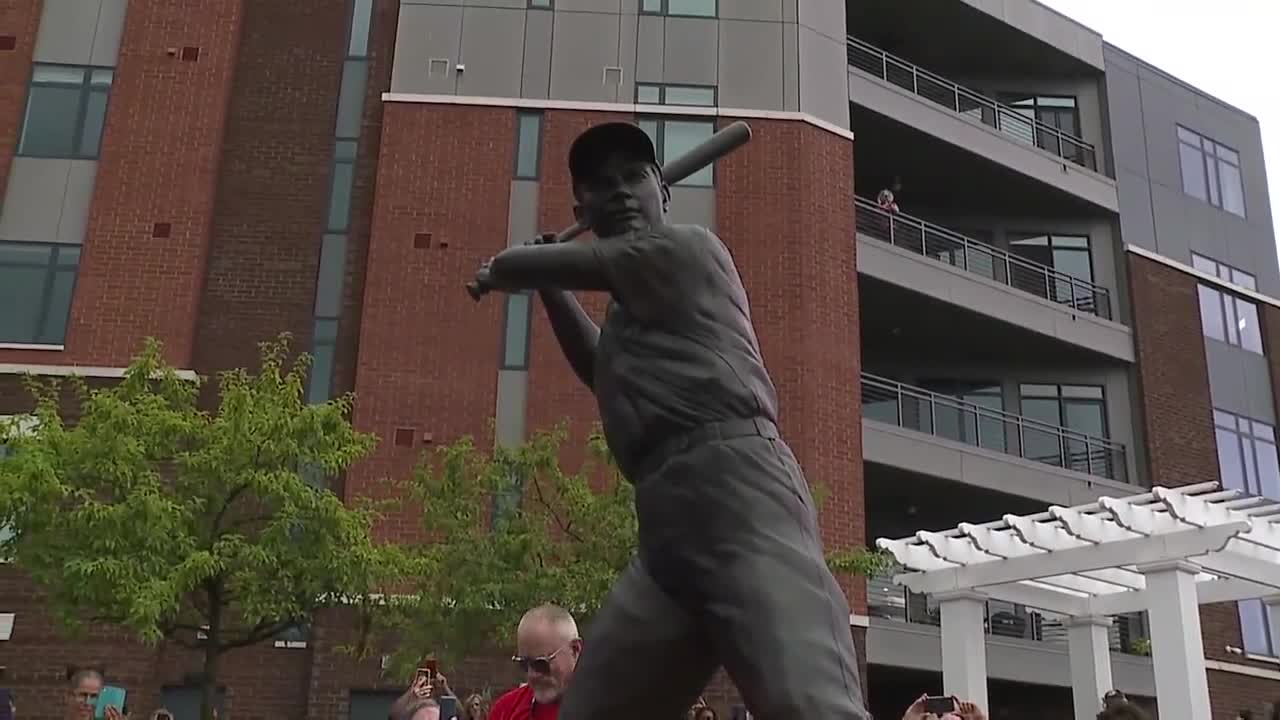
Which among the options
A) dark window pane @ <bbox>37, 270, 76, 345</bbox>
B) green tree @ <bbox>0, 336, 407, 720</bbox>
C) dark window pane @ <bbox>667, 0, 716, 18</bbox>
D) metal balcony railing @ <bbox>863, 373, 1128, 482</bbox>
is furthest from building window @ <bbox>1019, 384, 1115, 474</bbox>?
dark window pane @ <bbox>37, 270, 76, 345</bbox>

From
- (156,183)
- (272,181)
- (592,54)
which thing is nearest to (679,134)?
(592,54)

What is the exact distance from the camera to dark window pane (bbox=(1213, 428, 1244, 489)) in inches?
1118

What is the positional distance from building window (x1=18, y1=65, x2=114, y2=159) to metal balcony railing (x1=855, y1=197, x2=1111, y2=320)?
46.3ft

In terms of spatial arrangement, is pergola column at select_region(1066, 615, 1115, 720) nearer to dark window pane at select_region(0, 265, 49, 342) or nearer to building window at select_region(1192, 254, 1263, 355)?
building window at select_region(1192, 254, 1263, 355)

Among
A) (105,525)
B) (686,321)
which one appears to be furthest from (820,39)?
(686,321)

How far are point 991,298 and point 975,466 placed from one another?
3.49 m

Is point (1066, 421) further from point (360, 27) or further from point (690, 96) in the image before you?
point (360, 27)

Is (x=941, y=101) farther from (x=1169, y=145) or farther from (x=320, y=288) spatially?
(x=320, y=288)

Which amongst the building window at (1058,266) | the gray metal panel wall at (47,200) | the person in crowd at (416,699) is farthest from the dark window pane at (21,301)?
the building window at (1058,266)

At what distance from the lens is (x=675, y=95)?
2412 centimetres

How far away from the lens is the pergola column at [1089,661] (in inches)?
691

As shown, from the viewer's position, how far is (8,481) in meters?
14.2

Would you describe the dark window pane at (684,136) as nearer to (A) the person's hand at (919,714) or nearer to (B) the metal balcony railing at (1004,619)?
(B) the metal balcony railing at (1004,619)

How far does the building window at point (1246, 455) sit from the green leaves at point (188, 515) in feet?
66.5
